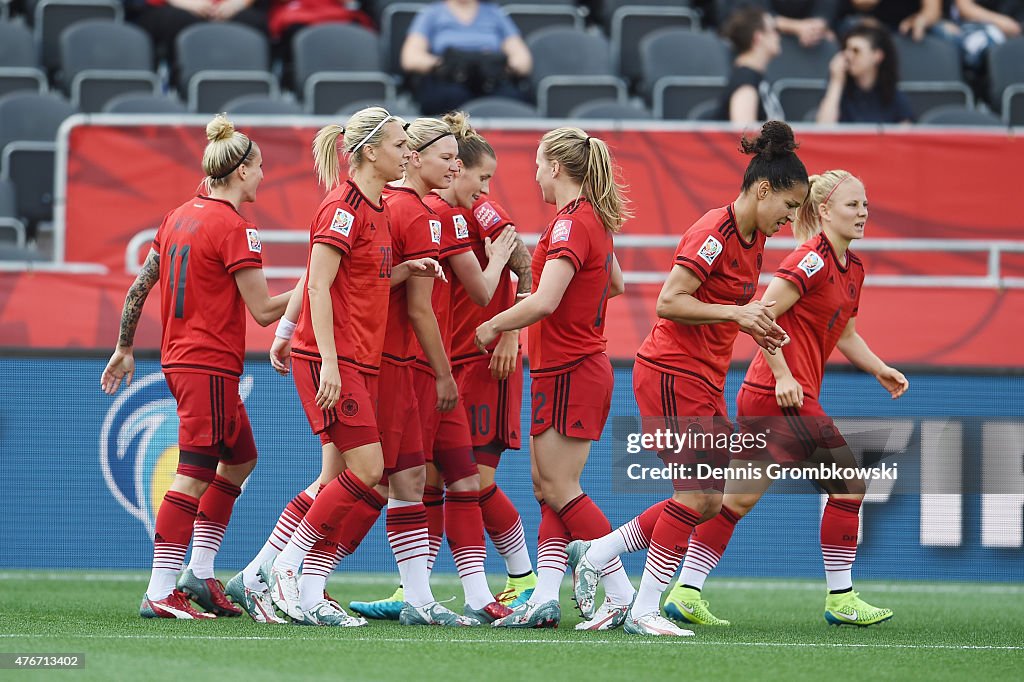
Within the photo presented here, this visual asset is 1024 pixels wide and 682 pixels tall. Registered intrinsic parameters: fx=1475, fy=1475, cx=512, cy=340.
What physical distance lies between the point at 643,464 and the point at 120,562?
310 cm

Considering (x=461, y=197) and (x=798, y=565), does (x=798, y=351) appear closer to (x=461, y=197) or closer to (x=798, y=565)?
(x=461, y=197)

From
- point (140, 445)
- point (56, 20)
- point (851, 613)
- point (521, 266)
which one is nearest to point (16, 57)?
point (56, 20)

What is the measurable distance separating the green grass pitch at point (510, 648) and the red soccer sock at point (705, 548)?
0.93 feet

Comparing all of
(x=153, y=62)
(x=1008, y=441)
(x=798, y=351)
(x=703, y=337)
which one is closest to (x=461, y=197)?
(x=703, y=337)

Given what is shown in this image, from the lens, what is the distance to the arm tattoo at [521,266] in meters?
6.70

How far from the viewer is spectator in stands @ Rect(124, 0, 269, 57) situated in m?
12.4

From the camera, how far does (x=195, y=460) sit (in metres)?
6.35

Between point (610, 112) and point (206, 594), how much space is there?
5975 millimetres

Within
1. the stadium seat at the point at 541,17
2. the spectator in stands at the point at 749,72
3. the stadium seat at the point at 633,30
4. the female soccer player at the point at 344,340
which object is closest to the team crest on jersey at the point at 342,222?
the female soccer player at the point at 344,340

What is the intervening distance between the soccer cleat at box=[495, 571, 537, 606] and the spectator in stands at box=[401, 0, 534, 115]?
5.44m

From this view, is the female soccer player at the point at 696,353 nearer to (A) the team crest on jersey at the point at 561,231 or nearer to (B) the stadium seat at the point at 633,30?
(A) the team crest on jersey at the point at 561,231

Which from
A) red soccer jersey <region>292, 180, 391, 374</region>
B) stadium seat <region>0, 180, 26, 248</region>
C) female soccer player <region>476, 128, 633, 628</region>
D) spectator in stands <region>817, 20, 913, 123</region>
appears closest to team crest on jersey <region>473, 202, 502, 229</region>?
female soccer player <region>476, 128, 633, 628</region>

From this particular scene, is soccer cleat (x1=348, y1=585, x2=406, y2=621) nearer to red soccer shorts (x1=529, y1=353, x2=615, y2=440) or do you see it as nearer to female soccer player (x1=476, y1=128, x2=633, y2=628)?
female soccer player (x1=476, y1=128, x2=633, y2=628)

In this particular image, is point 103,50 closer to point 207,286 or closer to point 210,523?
point 207,286
